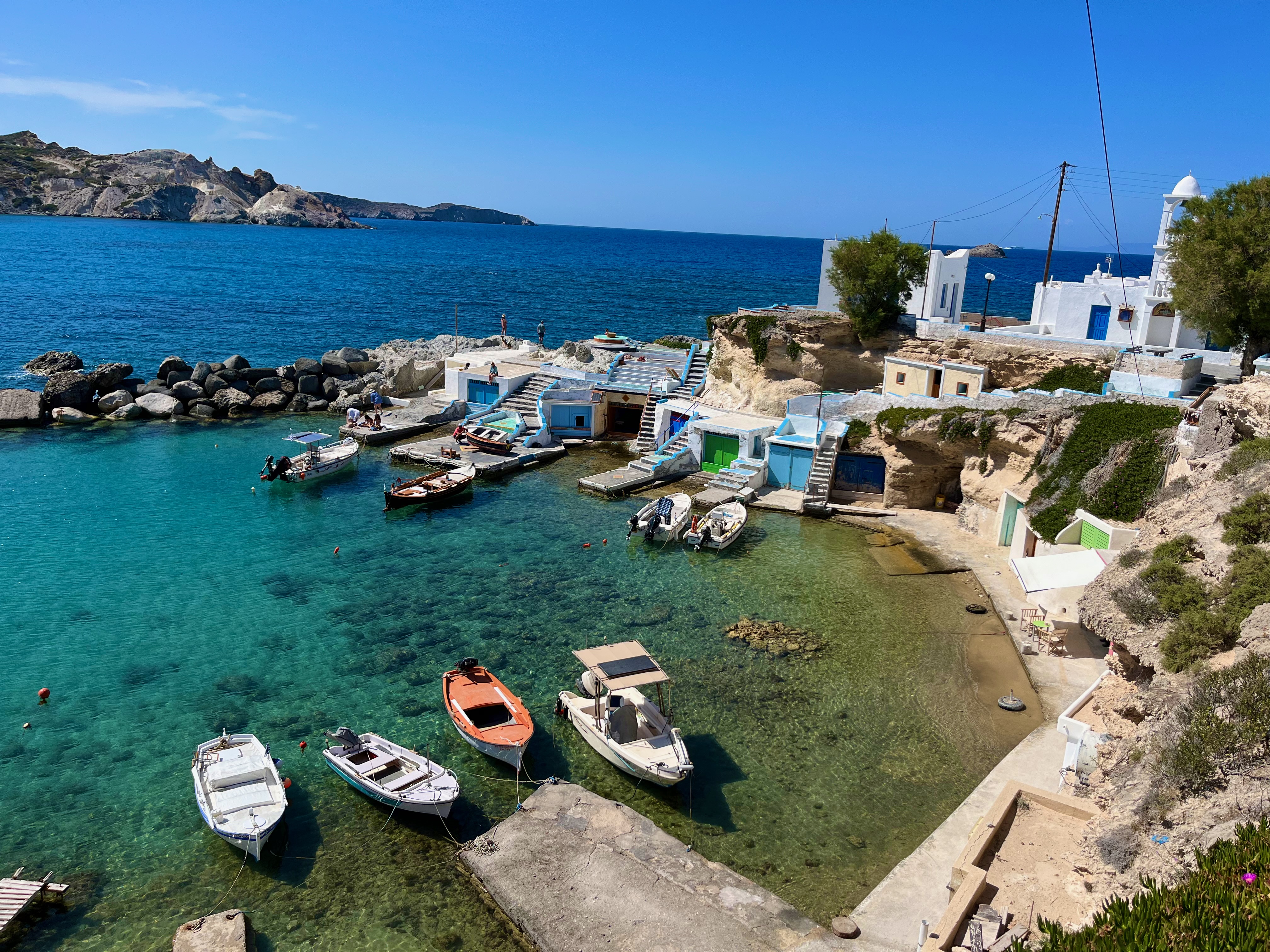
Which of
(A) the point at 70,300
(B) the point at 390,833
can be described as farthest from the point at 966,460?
(A) the point at 70,300

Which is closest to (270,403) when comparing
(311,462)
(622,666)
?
(311,462)

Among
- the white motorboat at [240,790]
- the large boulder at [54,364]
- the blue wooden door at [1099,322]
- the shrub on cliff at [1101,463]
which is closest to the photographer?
the white motorboat at [240,790]

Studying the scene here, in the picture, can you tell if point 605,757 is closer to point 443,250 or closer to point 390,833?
point 390,833

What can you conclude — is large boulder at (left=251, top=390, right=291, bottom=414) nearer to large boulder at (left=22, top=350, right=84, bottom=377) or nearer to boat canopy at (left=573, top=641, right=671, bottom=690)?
large boulder at (left=22, top=350, right=84, bottom=377)

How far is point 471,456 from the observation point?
125 ft

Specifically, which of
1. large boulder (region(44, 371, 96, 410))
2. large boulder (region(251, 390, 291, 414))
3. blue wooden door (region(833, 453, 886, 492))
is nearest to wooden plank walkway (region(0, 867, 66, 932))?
blue wooden door (region(833, 453, 886, 492))

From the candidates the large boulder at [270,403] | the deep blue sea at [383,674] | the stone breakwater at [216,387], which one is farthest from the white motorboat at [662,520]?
the large boulder at [270,403]

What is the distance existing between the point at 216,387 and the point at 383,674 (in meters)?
33.6

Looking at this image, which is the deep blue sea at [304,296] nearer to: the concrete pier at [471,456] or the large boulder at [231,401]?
the large boulder at [231,401]

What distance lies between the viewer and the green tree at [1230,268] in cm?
2750

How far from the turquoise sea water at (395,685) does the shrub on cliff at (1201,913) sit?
20.4ft

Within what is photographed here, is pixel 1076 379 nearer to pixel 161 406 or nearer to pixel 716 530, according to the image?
pixel 716 530

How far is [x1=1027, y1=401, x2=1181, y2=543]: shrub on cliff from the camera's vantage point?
2359cm

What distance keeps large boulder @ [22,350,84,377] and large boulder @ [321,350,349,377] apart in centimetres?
1547
